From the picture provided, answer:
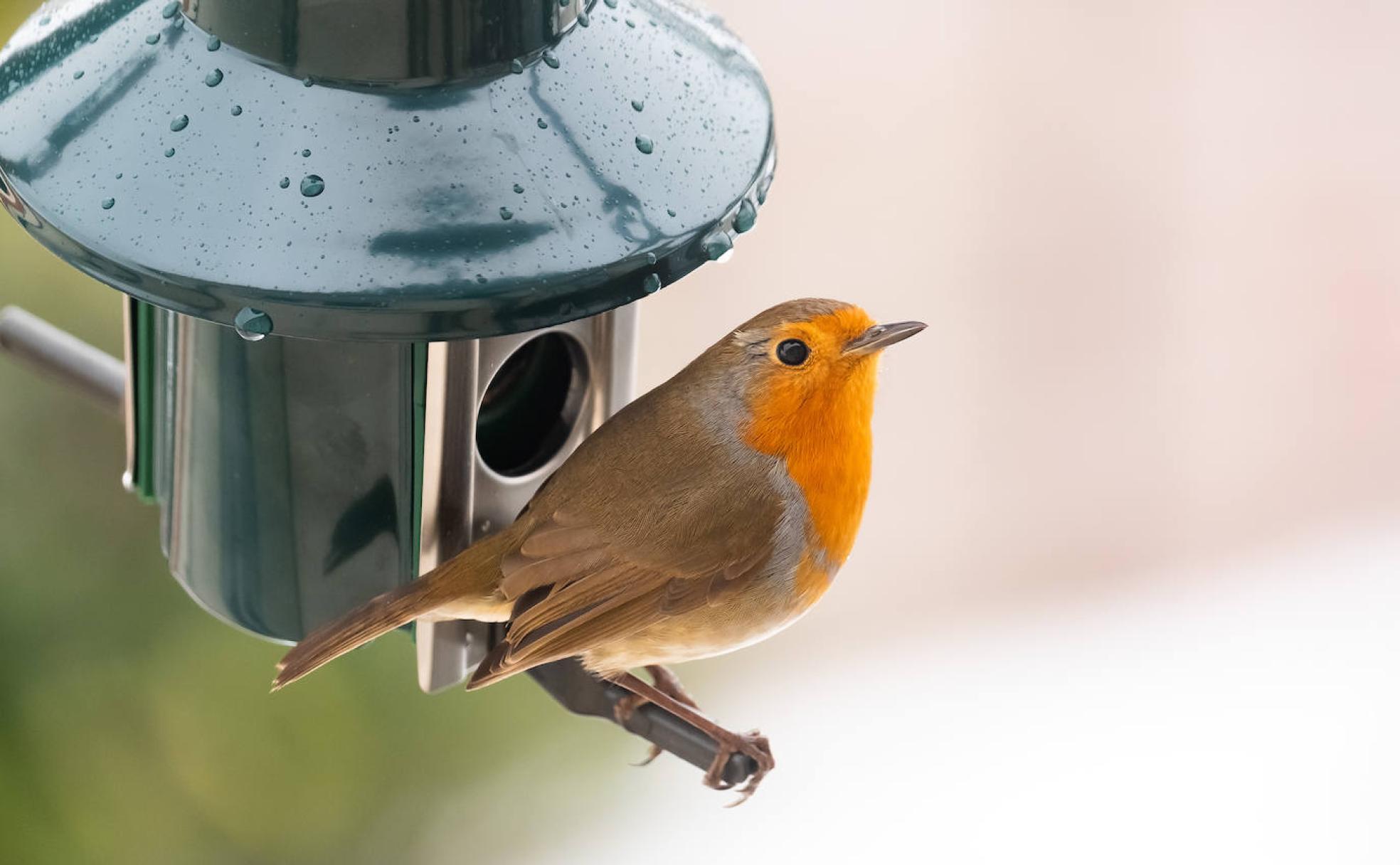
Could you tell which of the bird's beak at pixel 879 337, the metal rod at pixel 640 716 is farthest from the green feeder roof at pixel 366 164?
the metal rod at pixel 640 716

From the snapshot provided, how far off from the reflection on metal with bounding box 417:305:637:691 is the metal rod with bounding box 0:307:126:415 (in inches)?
26.6

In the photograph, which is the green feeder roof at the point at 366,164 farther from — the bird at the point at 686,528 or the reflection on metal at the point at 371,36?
the bird at the point at 686,528

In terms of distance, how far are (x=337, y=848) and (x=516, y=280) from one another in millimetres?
3211

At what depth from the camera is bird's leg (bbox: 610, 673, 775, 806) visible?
2684 millimetres

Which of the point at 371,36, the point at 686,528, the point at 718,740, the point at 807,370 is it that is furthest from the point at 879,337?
the point at 371,36

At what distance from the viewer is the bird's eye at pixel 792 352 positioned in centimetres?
255

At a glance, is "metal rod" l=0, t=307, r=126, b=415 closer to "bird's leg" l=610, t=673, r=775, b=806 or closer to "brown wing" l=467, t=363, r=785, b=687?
"brown wing" l=467, t=363, r=785, b=687

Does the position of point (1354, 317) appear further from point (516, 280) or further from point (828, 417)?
point (516, 280)

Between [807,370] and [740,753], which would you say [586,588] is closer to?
[740,753]

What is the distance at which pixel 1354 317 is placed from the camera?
322 inches

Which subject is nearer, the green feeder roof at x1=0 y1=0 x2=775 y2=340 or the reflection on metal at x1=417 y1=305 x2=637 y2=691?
the green feeder roof at x1=0 y1=0 x2=775 y2=340

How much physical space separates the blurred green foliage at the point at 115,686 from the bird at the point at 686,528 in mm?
2015

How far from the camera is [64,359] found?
3.12m

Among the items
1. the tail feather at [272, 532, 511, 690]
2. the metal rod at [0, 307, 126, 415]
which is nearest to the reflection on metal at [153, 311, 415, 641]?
the tail feather at [272, 532, 511, 690]
